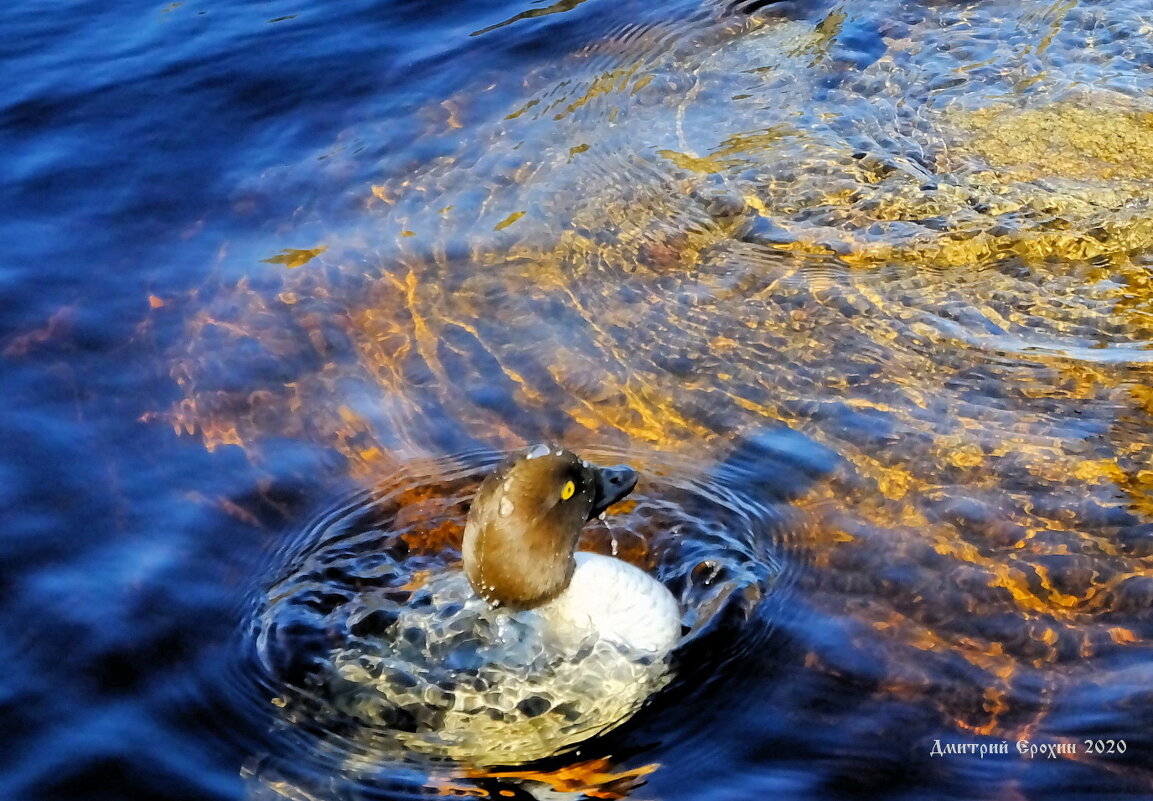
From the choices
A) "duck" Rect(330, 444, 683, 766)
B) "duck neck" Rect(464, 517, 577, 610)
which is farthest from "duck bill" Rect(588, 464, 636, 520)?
"duck neck" Rect(464, 517, 577, 610)

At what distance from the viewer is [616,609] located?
13.5ft

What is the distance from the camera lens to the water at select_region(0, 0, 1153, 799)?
3859 millimetres

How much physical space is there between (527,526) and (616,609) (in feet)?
1.31

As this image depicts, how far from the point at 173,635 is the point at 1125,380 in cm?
366

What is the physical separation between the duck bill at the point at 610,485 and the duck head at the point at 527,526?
6 cm

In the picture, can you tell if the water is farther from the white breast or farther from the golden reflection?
the white breast

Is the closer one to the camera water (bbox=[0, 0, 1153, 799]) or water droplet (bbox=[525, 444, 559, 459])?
water (bbox=[0, 0, 1153, 799])

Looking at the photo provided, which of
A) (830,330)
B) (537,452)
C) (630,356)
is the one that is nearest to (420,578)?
(537,452)

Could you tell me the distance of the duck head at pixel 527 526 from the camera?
4016 mm

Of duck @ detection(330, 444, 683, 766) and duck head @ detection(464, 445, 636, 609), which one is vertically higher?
duck head @ detection(464, 445, 636, 609)

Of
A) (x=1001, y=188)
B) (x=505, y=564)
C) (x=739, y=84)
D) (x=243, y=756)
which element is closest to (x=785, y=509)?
(x=505, y=564)

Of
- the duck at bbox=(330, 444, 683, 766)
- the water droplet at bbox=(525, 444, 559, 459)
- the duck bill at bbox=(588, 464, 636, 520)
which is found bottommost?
the duck at bbox=(330, 444, 683, 766)

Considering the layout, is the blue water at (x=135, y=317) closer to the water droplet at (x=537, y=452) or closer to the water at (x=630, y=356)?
the water at (x=630, y=356)

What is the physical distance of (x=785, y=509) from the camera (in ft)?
14.9
